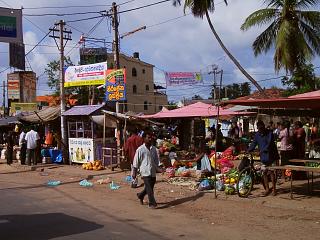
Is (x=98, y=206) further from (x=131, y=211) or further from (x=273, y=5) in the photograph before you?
(x=273, y=5)

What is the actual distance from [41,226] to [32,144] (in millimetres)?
13684

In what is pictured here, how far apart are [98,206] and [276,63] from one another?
46.9ft

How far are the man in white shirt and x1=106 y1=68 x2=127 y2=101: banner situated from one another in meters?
3.64

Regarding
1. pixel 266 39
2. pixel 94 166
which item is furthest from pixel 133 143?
pixel 266 39

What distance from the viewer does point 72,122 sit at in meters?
22.9

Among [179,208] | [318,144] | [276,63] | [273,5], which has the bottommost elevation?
[179,208]

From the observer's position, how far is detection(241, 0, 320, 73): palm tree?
2236 cm

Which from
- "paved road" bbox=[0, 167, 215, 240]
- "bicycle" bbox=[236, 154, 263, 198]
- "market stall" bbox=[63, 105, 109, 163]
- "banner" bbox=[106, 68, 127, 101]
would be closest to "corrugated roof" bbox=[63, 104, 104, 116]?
"market stall" bbox=[63, 105, 109, 163]

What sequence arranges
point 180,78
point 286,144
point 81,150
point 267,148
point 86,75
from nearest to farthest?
point 267,148, point 286,144, point 81,150, point 86,75, point 180,78

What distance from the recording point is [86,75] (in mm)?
24375

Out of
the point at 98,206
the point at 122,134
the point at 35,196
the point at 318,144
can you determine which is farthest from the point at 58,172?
the point at 318,144

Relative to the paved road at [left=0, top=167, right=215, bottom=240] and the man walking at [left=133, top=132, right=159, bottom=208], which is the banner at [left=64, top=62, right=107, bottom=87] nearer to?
the paved road at [left=0, top=167, right=215, bottom=240]

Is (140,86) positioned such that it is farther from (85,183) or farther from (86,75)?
(85,183)

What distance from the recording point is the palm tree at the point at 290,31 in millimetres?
22359
